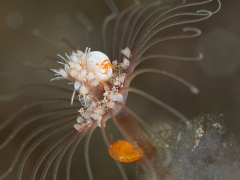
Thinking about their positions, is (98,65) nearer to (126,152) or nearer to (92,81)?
(92,81)

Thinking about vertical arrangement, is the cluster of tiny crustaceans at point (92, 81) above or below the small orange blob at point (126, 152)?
above

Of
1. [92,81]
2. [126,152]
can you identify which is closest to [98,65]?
[92,81]

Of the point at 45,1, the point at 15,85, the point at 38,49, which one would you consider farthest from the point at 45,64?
the point at 45,1

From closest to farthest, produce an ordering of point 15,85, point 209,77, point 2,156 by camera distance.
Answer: point 209,77 → point 2,156 → point 15,85

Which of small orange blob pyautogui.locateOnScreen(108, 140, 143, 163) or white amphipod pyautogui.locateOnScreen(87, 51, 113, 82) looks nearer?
small orange blob pyautogui.locateOnScreen(108, 140, 143, 163)

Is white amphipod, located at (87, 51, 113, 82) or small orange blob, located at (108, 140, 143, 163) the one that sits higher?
white amphipod, located at (87, 51, 113, 82)

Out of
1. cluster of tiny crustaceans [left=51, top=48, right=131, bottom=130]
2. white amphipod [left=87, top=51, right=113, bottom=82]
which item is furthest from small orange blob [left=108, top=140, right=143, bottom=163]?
white amphipod [left=87, top=51, right=113, bottom=82]

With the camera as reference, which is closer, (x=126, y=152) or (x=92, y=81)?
(x=126, y=152)

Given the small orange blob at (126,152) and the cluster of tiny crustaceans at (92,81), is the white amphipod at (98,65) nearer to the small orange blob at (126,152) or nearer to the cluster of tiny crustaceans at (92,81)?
the cluster of tiny crustaceans at (92,81)

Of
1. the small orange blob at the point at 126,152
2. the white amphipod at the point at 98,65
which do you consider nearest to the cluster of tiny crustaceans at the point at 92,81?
the white amphipod at the point at 98,65

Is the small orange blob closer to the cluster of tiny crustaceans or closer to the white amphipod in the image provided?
the cluster of tiny crustaceans

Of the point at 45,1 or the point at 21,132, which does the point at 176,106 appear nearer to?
the point at 21,132
